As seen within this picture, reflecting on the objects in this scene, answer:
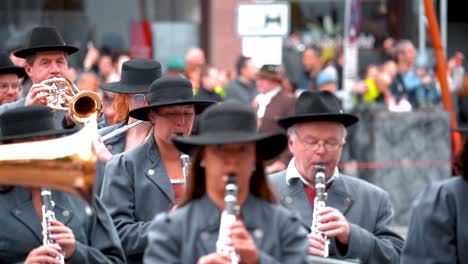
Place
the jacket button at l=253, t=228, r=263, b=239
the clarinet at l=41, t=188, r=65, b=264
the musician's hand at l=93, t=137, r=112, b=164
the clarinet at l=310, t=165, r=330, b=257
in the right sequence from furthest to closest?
the musician's hand at l=93, t=137, r=112, b=164 → the clarinet at l=310, t=165, r=330, b=257 → the clarinet at l=41, t=188, r=65, b=264 → the jacket button at l=253, t=228, r=263, b=239

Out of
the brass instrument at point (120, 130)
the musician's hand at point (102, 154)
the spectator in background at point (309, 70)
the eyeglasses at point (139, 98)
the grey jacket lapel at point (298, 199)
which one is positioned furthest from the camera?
the spectator in background at point (309, 70)

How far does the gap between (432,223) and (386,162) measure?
1205 cm

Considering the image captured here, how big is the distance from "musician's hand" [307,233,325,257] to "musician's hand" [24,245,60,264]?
1.23 meters

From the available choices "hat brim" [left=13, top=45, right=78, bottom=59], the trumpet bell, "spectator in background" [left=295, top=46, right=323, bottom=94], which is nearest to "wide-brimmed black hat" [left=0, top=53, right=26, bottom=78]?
"hat brim" [left=13, top=45, right=78, bottom=59]

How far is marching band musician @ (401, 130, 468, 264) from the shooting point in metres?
7.04

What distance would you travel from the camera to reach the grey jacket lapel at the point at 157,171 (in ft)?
27.5

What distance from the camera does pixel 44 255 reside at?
22.6 feet

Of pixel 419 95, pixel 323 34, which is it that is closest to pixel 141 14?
pixel 323 34

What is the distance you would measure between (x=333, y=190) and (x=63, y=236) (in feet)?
5.11

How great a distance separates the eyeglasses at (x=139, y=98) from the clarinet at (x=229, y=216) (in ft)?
13.8

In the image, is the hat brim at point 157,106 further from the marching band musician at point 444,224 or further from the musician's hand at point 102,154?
the marching band musician at point 444,224

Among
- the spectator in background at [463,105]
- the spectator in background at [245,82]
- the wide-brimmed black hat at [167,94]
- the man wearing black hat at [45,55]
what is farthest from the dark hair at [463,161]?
the spectator in background at [463,105]

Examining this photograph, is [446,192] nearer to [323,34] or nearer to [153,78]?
[153,78]

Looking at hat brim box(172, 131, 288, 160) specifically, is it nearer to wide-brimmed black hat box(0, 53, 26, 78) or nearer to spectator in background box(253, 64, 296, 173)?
wide-brimmed black hat box(0, 53, 26, 78)
